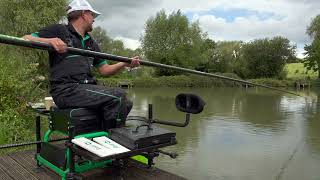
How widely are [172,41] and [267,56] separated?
11.9 metres

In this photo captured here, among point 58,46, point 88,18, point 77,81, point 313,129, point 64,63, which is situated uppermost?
point 88,18

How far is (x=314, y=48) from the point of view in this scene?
4853cm

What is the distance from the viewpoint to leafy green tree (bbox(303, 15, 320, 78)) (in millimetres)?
47906

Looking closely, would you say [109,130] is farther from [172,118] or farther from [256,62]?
[256,62]

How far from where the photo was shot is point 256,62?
1887 inches

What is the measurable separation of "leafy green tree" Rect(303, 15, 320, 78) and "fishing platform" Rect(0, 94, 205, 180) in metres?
47.0

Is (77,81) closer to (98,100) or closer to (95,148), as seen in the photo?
(98,100)

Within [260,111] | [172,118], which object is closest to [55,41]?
[172,118]

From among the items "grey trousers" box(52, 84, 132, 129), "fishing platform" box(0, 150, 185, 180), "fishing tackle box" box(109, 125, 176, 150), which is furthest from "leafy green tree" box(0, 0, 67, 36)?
"fishing tackle box" box(109, 125, 176, 150)

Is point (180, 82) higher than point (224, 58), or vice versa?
point (224, 58)

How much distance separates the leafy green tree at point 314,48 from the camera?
47.9m

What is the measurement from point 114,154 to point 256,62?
46.7m

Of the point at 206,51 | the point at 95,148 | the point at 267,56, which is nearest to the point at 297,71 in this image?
the point at 267,56

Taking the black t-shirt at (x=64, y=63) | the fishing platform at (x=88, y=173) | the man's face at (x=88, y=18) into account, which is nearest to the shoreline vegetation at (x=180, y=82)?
the fishing platform at (x=88, y=173)
